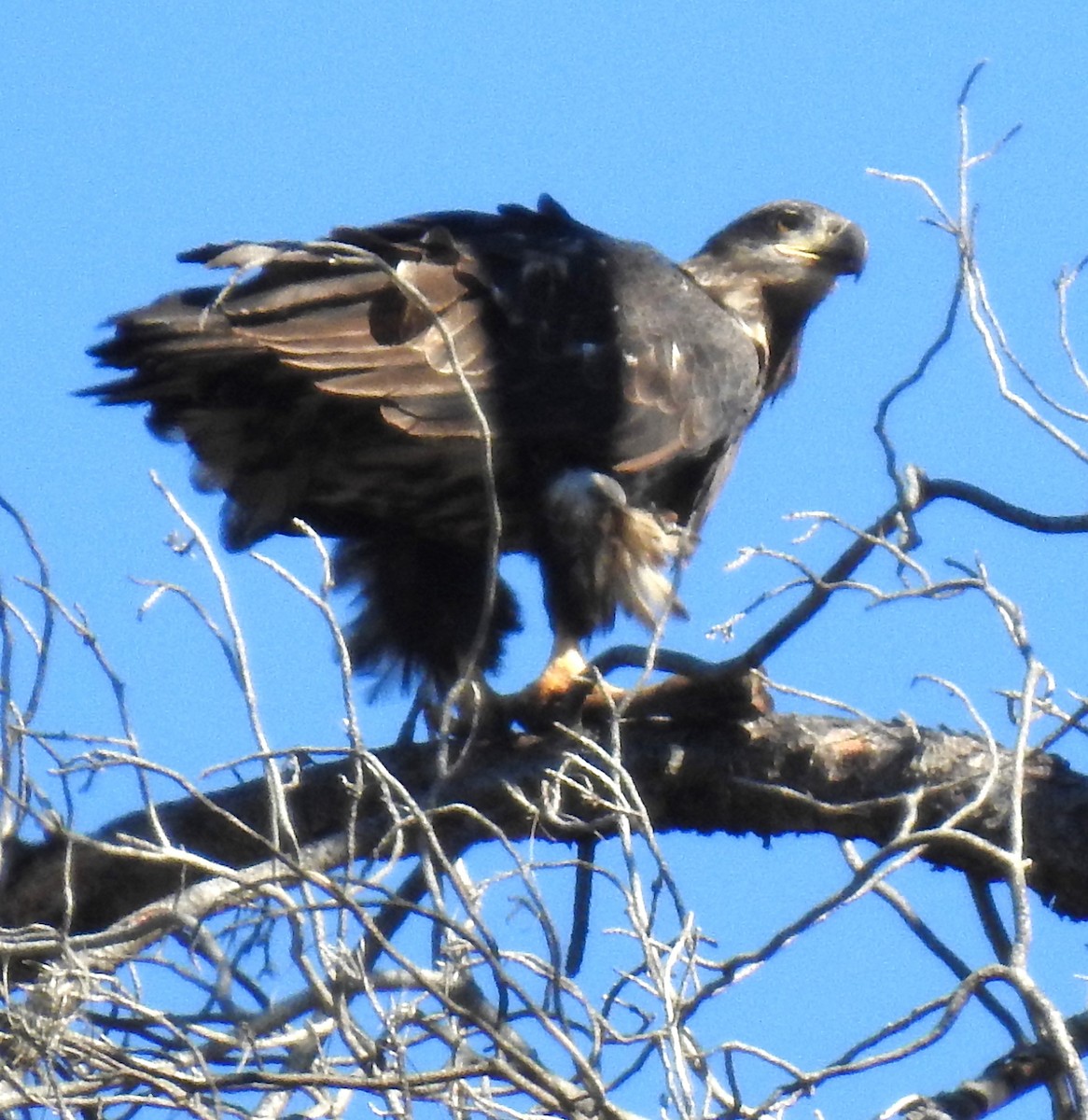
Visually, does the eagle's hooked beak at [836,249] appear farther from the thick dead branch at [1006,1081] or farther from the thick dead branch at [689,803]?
the thick dead branch at [1006,1081]

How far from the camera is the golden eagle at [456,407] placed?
4.38 m

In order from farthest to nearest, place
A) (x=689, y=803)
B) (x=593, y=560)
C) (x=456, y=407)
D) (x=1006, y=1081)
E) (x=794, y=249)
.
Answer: (x=794, y=249), (x=593, y=560), (x=456, y=407), (x=689, y=803), (x=1006, y=1081)

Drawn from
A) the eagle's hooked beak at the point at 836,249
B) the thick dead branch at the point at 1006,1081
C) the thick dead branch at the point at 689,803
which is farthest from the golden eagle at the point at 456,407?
the thick dead branch at the point at 1006,1081

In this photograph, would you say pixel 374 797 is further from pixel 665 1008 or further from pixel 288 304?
pixel 665 1008

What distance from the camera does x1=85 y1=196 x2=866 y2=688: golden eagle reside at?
438 centimetres

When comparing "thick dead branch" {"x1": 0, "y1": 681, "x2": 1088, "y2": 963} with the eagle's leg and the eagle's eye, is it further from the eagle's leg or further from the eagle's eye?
the eagle's eye

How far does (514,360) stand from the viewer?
186 inches

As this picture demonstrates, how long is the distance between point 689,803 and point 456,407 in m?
1.05

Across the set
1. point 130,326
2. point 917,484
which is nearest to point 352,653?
point 130,326

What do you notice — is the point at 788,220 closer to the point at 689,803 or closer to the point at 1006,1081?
the point at 689,803

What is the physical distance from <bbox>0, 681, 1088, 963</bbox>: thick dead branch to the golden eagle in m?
0.45

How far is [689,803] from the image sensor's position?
4.02 m

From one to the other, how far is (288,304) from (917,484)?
162 cm

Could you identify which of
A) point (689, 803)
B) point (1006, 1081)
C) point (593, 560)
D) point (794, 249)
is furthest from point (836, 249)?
point (1006, 1081)
